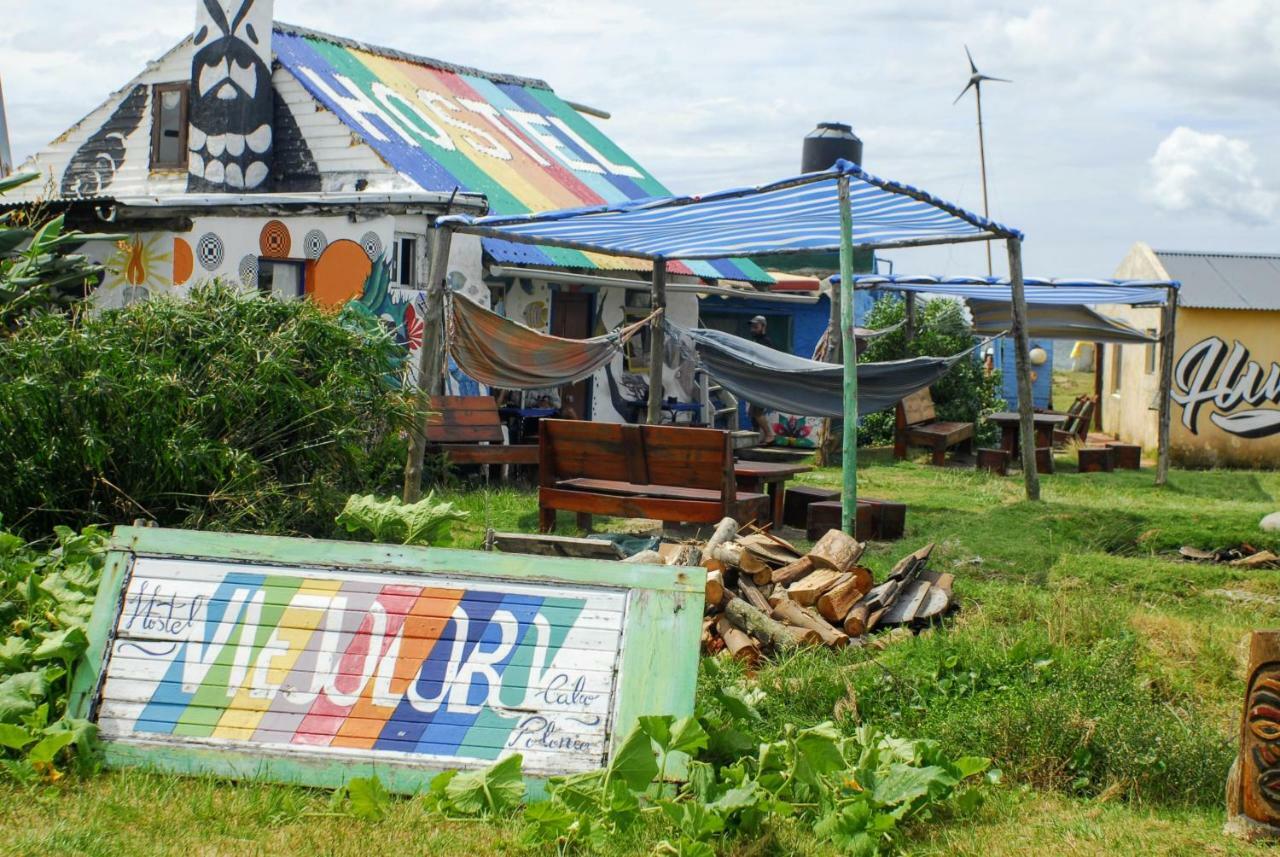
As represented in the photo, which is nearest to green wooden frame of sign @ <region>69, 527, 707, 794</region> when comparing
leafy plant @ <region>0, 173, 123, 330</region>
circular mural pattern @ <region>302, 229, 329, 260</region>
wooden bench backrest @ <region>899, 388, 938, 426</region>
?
leafy plant @ <region>0, 173, 123, 330</region>

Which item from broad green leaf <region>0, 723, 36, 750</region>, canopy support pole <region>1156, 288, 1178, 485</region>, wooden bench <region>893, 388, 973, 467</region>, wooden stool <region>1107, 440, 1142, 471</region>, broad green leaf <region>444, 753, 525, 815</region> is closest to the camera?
broad green leaf <region>444, 753, 525, 815</region>

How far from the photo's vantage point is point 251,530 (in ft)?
20.3

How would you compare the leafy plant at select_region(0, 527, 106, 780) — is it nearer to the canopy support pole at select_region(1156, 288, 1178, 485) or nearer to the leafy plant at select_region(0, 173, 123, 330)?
the leafy plant at select_region(0, 173, 123, 330)

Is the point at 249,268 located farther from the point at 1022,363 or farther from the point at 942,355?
the point at 942,355

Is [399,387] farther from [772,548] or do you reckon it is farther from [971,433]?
[971,433]

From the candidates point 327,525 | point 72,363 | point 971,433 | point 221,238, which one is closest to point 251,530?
point 327,525

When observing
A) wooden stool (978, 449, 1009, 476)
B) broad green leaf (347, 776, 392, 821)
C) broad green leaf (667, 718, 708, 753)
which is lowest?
broad green leaf (347, 776, 392, 821)

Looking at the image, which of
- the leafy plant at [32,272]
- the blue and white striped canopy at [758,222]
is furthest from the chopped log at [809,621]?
the leafy plant at [32,272]

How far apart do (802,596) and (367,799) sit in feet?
9.33

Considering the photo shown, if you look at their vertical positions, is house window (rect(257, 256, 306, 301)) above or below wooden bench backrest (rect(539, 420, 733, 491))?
above

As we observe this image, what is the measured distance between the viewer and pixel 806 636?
563 cm

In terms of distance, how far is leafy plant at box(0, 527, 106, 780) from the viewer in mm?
3820

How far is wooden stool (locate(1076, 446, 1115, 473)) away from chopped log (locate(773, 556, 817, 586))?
9.59m

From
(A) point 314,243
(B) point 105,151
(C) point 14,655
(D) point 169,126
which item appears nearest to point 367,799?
(C) point 14,655
